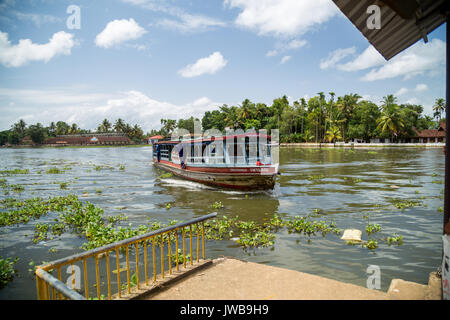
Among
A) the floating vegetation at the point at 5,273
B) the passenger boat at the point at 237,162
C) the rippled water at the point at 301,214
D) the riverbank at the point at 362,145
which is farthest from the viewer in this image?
the riverbank at the point at 362,145

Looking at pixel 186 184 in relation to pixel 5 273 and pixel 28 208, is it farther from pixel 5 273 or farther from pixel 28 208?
pixel 5 273

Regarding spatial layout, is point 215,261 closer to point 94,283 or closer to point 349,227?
point 94,283

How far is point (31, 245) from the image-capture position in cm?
818

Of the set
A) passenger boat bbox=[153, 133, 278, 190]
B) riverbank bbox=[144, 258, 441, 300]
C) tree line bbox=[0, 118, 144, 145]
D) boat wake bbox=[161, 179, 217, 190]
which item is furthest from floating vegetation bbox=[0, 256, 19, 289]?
tree line bbox=[0, 118, 144, 145]

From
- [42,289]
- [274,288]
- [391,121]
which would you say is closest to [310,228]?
[274,288]

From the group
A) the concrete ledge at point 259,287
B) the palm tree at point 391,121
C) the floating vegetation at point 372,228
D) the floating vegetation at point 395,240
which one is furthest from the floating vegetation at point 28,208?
the palm tree at point 391,121

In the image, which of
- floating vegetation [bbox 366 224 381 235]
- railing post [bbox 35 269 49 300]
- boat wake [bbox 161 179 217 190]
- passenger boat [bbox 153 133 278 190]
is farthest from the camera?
boat wake [bbox 161 179 217 190]

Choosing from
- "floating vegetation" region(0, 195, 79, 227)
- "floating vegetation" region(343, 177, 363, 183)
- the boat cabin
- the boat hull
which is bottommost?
"floating vegetation" region(0, 195, 79, 227)

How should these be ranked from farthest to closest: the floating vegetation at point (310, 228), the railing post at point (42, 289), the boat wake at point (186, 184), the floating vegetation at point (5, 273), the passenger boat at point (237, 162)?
the boat wake at point (186, 184), the passenger boat at point (237, 162), the floating vegetation at point (310, 228), the floating vegetation at point (5, 273), the railing post at point (42, 289)

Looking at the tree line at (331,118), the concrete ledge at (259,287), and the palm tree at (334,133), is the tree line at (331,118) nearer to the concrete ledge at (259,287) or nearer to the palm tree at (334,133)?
the palm tree at (334,133)

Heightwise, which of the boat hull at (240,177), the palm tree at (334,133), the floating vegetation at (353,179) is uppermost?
the palm tree at (334,133)

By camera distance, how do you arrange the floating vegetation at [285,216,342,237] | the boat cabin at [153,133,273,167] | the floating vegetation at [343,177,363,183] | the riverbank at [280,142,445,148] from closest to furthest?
the floating vegetation at [285,216,342,237] → the boat cabin at [153,133,273,167] → the floating vegetation at [343,177,363,183] → the riverbank at [280,142,445,148]

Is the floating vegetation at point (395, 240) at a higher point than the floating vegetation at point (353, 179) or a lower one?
lower

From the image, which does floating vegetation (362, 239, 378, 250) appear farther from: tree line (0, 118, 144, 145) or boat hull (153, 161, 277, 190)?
tree line (0, 118, 144, 145)
